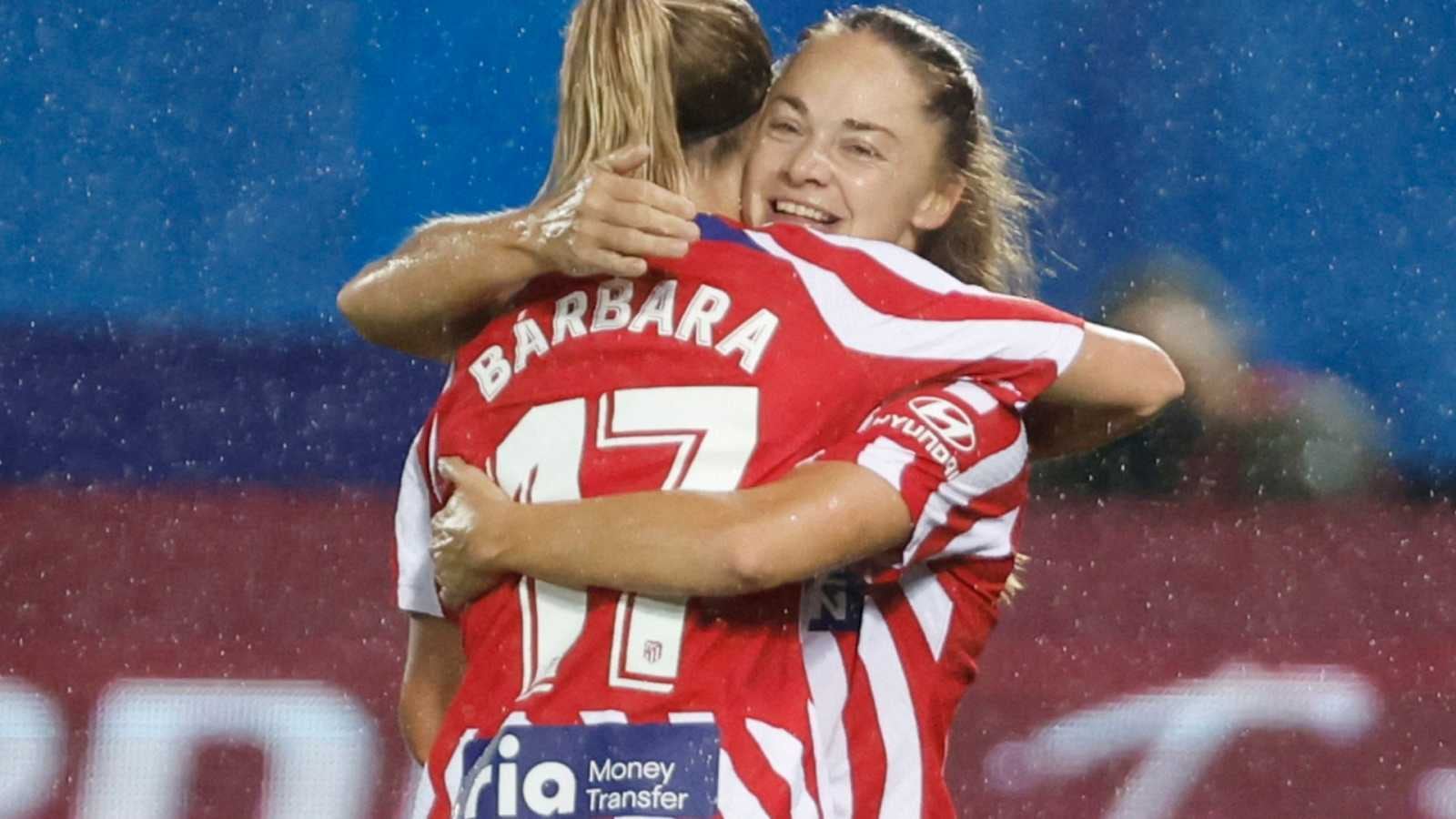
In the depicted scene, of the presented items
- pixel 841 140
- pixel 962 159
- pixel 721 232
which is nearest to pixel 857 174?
pixel 841 140

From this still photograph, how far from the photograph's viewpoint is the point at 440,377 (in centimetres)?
441

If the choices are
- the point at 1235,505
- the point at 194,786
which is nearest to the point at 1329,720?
the point at 1235,505

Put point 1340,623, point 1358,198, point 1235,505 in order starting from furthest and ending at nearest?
point 1358,198 → point 1235,505 → point 1340,623

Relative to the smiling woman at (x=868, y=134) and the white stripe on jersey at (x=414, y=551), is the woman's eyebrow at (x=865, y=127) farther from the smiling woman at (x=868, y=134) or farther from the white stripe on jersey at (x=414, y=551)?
the white stripe on jersey at (x=414, y=551)

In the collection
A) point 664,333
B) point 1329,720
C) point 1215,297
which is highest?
point 664,333

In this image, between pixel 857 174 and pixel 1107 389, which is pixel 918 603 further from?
pixel 857 174

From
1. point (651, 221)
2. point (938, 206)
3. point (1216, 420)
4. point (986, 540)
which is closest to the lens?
point (651, 221)

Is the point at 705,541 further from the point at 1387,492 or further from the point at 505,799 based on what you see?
the point at 1387,492

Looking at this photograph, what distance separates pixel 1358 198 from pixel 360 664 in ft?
9.20

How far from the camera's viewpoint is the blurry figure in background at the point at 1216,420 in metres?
4.21

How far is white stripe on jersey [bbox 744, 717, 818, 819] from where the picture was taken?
4.93 ft

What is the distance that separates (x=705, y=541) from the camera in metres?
1.48

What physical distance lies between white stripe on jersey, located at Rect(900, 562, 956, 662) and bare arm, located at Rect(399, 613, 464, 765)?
382mm

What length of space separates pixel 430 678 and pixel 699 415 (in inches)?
17.7
